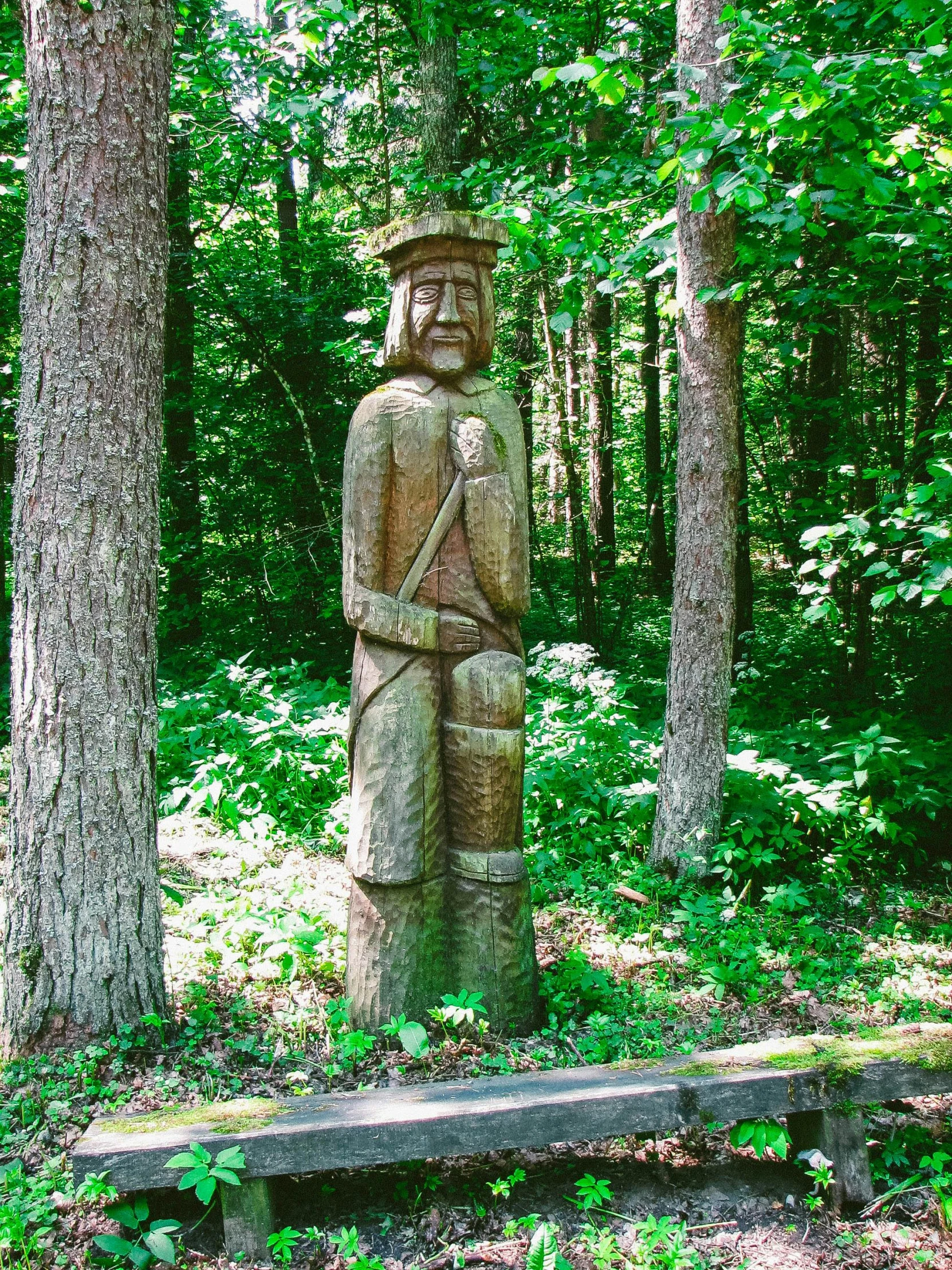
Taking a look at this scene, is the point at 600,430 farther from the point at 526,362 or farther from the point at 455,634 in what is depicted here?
the point at 455,634

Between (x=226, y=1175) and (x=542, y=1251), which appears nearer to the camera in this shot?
(x=542, y=1251)

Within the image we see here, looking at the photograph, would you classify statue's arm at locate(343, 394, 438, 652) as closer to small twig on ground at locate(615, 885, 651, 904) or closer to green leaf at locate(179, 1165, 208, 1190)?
green leaf at locate(179, 1165, 208, 1190)

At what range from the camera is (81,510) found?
3328mm

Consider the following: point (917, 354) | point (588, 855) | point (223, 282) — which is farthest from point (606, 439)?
point (588, 855)

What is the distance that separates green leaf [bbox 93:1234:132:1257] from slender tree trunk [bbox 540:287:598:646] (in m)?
7.96

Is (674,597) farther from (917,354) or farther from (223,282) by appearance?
(223,282)

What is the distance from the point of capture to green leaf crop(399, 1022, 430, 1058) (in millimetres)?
3203

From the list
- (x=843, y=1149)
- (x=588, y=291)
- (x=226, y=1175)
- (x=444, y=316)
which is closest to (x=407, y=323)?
(x=444, y=316)

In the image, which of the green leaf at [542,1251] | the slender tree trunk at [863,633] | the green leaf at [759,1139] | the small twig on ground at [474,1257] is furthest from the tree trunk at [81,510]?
the slender tree trunk at [863,633]

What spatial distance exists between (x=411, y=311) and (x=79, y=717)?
215 cm

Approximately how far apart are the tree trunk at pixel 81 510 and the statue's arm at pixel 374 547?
0.85m

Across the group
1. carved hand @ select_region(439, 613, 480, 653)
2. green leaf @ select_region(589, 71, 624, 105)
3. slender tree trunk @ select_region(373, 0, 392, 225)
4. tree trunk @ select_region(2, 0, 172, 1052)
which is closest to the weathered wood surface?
tree trunk @ select_region(2, 0, 172, 1052)

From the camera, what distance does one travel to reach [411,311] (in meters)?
3.69

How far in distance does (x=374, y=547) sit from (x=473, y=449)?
0.60 metres
